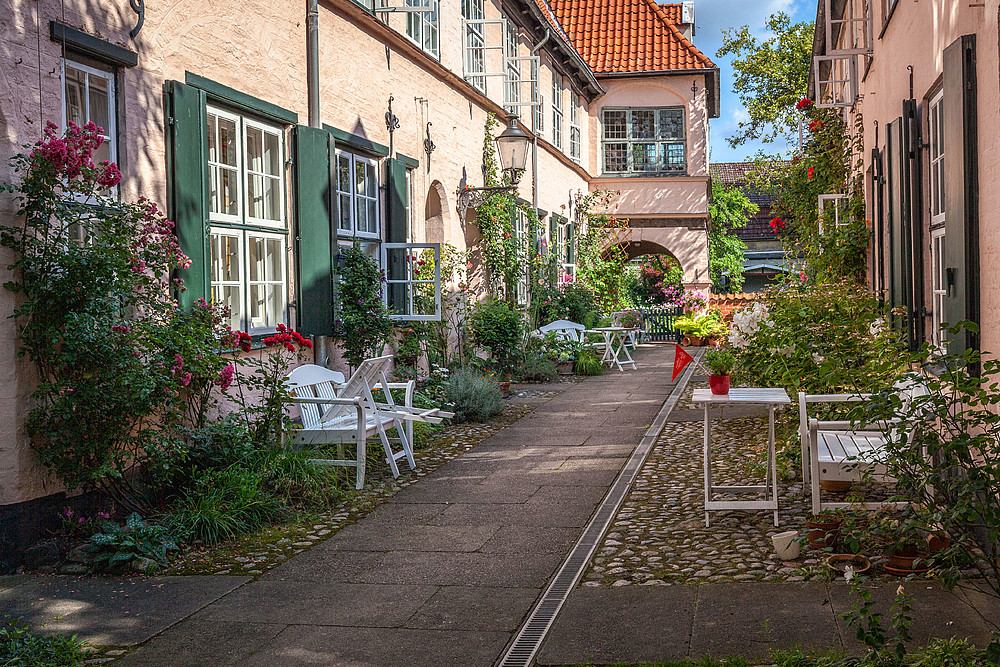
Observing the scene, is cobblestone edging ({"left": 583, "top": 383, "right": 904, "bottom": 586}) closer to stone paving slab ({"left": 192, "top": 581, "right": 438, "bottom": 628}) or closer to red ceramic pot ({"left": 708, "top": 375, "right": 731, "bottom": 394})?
red ceramic pot ({"left": 708, "top": 375, "right": 731, "bottom": 394})

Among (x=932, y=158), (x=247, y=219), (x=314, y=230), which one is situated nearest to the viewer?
(x=932, y=158)

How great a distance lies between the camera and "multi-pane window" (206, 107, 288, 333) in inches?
290

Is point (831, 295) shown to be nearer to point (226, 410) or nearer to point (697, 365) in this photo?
point (226, 410)

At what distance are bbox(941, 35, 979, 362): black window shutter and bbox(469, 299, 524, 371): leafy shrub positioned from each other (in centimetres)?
866

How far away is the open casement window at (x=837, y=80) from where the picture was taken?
38.1 ft

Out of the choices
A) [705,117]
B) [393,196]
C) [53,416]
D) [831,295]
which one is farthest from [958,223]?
[705,117]

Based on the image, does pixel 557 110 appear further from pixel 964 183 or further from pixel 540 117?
pixel 964 183

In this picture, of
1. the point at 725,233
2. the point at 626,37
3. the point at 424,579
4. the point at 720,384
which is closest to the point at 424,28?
the point at 720,384

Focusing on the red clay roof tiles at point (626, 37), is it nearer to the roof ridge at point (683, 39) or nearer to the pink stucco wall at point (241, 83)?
the roof ridge at point (683, 39)

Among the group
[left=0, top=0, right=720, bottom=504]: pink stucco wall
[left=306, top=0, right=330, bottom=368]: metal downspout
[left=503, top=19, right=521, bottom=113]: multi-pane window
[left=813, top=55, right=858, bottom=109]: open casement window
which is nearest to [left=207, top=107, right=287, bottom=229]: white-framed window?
[left=0, top=0, right=720, bottom=504]: pink stucco wall

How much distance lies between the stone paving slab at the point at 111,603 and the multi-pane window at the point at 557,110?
16.2 metres

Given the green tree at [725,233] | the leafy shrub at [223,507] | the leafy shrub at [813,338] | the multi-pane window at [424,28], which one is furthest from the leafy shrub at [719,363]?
the green tree at [725,233]

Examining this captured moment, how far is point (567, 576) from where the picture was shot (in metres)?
4.92

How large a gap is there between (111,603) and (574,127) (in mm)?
19444
